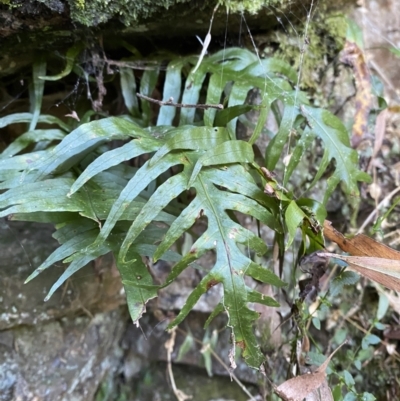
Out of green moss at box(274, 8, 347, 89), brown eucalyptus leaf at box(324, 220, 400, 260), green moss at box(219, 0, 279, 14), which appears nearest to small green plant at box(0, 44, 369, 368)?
brown eucalyptus leaf at box(324, 220, 400, 260)

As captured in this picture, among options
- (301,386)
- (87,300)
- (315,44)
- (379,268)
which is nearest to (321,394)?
(301,386)

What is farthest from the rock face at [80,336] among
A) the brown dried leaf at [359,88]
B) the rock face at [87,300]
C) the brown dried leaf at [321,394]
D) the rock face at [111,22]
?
the brown dried leaf at [359,88]

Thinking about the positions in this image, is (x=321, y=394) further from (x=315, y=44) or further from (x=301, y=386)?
(x=315, y=44)

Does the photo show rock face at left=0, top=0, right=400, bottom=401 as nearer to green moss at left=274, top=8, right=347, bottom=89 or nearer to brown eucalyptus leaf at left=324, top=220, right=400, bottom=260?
green moss at left=274, top=8, right=347, bottom=89

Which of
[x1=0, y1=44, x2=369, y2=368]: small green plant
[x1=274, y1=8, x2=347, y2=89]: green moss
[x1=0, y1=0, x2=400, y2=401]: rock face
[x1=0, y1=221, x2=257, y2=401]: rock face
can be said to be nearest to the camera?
[x1=0, y1=44, x2=369, y2=368]: small green plant

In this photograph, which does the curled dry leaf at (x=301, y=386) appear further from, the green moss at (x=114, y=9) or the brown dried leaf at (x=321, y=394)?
the green moss at (x=114, y=9)

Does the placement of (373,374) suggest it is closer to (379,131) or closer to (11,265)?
(379,131)
